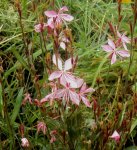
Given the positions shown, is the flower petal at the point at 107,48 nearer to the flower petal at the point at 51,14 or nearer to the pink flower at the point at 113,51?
the pink flower at the point at 113,51

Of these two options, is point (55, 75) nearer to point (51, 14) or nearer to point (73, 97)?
point (73, 97)

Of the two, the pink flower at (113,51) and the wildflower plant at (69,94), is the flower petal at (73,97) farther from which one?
the pink flower at (113,51)

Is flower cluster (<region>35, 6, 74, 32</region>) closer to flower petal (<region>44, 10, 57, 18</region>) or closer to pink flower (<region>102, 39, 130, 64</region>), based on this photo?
flower petal (<region>44, 10, 57, 18</region>)

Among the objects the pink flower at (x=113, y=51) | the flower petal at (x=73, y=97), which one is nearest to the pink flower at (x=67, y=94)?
the flower petal at (x=73, y=97)

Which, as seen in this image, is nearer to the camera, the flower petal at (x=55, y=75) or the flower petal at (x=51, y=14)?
the flower petal at (x=55, y=75)

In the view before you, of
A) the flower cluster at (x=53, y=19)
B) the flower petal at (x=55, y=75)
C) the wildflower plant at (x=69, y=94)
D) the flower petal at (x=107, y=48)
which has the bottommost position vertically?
the wildflower plant at (x=69, y=94)

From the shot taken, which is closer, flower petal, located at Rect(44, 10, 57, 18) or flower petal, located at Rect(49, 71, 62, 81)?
flower petal, located at Rect(49, 71, 62, 81)

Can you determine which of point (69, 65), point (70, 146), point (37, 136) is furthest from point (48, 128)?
point (69, 65)

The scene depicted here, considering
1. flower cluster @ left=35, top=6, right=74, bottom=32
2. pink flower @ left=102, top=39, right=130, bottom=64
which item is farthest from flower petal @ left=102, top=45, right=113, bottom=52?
flower cluster @ left=35, top=6, right=74, bottom=32

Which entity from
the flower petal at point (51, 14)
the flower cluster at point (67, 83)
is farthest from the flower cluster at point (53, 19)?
the flower cluster at point (67, 83)

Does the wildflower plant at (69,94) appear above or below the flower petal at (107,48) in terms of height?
below

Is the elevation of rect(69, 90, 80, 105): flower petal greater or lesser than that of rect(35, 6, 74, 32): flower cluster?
lesser

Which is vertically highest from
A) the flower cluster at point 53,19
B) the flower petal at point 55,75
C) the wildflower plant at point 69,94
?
the flower cluster at point 53,19
